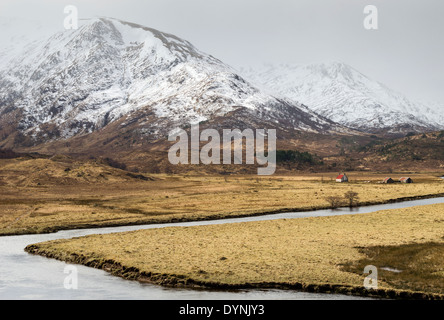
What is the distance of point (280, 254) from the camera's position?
149ft

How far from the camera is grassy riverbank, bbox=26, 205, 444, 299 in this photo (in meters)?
36.8

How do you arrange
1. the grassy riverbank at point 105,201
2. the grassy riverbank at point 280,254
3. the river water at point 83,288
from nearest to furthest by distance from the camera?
the river water at point 83,288 → the grassy riverbank at point 280,254 → the grassy riverbank at point 105,201

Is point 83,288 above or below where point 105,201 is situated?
below

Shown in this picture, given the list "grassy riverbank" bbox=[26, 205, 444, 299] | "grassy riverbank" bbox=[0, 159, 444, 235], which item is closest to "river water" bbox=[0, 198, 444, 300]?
"grassy riverbank" bbox=[26, 205, 444, 299]

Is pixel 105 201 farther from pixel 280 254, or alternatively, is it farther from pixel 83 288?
pixel 83 288

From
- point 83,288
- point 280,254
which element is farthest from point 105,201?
point 83,288

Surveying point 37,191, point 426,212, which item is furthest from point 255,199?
point 37,191

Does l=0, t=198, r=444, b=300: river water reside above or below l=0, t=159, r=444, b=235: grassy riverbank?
below

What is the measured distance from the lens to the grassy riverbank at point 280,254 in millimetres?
36844

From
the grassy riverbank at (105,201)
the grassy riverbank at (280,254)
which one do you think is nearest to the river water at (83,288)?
the grassy riverbank at (280,254)

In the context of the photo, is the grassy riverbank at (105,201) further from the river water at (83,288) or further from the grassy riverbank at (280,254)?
the river water at (83,288)

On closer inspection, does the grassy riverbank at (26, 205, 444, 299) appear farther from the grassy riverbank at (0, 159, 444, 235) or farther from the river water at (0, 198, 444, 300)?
the grassy riverbank at (0, 159, 444, 235)

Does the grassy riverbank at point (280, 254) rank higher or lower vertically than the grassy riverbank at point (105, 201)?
lower
